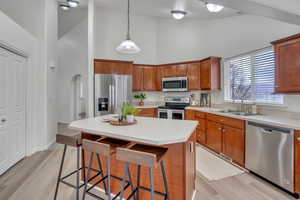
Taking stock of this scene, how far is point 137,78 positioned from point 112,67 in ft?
3.03

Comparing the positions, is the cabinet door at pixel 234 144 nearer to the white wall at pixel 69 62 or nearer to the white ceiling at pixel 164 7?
the white ceiling at pixel 164 7

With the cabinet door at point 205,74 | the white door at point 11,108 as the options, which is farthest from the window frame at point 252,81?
the white door at point 11,108

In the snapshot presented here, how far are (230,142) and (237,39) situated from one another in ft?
8.35

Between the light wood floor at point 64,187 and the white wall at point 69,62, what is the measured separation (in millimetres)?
4306

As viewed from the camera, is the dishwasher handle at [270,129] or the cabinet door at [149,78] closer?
the dishwasher handle at [270,129]

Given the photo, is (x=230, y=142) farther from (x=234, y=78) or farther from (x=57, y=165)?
(x=57, y=165)

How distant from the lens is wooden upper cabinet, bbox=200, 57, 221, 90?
14.1 feet

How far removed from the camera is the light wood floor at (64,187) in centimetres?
210

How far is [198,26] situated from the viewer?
5.08 metres

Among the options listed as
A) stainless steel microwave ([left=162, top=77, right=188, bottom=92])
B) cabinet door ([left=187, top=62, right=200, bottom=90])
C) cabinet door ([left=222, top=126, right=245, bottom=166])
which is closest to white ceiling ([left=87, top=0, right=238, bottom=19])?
cabinet door ([left=187, top=62, right=200, bottom=90])

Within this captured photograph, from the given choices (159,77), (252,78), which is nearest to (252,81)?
(252,78)

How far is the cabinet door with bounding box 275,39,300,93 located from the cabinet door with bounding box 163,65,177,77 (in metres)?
2.86

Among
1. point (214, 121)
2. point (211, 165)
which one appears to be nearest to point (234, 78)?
point (214, 121)

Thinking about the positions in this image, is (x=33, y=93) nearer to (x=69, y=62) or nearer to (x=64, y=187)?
(x=64, y=187)
